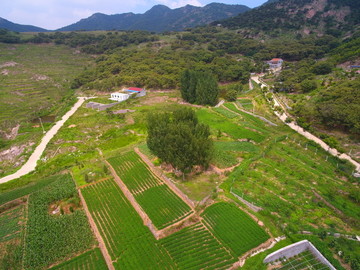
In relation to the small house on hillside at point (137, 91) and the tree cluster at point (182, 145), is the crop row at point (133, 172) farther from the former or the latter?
the small house on hillside at point (137, 91)

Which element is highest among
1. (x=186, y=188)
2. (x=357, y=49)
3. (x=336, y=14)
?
(x=336, y=14)

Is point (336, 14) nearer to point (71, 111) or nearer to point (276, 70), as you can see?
point (276, 70)

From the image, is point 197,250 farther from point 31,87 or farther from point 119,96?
point 31,87

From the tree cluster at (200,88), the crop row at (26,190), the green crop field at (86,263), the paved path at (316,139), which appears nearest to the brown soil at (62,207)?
the crop row at (26,190)

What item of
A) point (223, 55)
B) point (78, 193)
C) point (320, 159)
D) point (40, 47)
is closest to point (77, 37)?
point (40, 47)

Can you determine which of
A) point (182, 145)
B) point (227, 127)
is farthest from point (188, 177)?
point (227, 127)

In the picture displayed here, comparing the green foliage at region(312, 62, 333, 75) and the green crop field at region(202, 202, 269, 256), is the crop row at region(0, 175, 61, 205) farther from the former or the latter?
the green foliage at region(312, 62, 333, 75)
